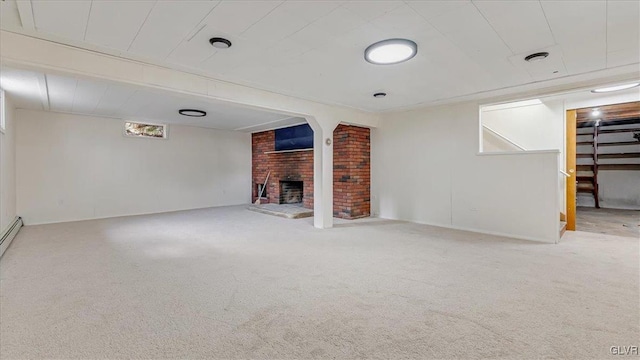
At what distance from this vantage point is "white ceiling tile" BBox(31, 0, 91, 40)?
2086 mm

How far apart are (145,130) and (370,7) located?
276 inches

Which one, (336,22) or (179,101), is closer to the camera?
(336,22)

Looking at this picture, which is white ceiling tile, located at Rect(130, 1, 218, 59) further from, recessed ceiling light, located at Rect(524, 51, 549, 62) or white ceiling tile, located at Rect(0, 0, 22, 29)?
recessed ceiling light, located at Rect(524, 51, 549, 62)

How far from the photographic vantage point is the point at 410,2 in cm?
209

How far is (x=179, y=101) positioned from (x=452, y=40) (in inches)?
175

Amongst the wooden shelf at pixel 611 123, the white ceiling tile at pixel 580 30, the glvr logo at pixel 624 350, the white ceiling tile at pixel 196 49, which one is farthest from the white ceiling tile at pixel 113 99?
the wooden shelf at pixel 611 123

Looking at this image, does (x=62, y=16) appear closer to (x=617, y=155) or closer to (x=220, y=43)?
(x=220, y=43)

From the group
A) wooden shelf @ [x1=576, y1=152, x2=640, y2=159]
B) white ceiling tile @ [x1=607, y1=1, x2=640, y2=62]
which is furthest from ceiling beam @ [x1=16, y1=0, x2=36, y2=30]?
wooden shelf @ [x1=576, y1=152, x2=640, y2=159]

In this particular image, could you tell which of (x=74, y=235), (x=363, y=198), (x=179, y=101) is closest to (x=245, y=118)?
(x=179, y=101)

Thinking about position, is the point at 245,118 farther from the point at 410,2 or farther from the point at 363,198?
the point at 410,2

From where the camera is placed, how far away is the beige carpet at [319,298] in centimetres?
173

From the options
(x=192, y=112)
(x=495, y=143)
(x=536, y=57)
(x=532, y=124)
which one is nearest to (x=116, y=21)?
(x=192, y=112)

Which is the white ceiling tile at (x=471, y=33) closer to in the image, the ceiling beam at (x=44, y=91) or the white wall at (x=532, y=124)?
the white wall at (x=532, y=124)

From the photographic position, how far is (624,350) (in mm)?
1682
